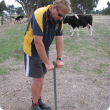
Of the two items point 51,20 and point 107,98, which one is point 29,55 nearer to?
point 51,20

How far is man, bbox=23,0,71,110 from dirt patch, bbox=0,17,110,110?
1.96 feet

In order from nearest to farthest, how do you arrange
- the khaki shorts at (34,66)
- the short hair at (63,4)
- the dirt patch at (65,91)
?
the short hair at (63,4) → the khaki shorts at (34,66) → the dirt patch at (65,91)

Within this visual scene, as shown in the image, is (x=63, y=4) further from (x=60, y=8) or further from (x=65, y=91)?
(x=65, y=91)

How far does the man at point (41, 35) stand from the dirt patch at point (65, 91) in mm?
598

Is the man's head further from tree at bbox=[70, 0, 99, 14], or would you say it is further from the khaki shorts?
tree at bbox=[70, 0, 99, 14]

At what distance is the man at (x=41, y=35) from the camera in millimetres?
1508

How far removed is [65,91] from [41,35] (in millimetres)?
1806

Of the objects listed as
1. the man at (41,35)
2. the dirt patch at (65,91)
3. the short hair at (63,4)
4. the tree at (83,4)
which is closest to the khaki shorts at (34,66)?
the man at (41,35)

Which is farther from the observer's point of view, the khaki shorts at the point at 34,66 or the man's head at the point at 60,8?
the khaki shorts at the point at 34,66

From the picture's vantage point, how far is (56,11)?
5.00 ft

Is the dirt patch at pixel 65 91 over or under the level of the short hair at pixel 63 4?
under

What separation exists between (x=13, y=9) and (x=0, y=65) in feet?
204

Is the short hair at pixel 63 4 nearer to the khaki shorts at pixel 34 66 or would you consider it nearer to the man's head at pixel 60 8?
the man's head at pixel 60 8

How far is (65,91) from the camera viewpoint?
2.89 m
